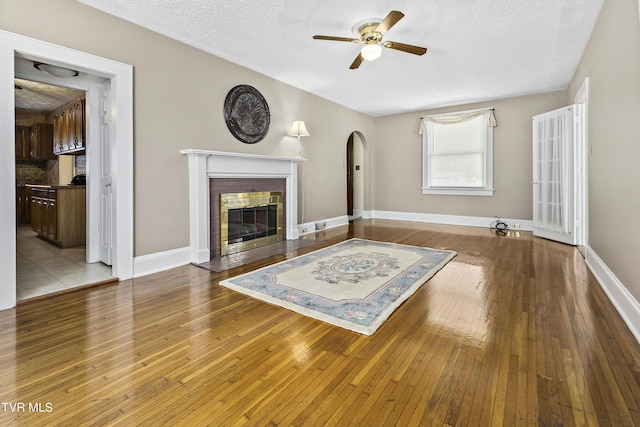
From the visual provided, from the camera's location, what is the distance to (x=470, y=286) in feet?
9.46

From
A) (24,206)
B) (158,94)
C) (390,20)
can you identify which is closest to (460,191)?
(390,20)

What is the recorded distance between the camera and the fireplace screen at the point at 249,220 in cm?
411

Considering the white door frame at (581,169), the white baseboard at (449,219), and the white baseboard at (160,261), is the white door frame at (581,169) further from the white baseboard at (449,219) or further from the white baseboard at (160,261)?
the white baseboard at (160,261)

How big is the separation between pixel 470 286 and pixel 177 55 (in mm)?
4062

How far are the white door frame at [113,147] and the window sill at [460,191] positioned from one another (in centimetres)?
605

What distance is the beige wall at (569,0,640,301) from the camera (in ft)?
7.14

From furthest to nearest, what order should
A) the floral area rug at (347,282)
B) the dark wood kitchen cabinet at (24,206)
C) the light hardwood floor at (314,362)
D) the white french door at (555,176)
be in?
1. the dark wood kitchen cabinet at (24,206)
2. the white french door at (555,176)
3. the floral area rug at (347,282)
4. the light hardwood floor at (314,362)

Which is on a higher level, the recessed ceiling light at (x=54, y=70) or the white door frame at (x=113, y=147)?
the recessed ceiling light at (x=54, y=70)

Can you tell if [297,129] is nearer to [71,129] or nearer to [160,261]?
[160,261]

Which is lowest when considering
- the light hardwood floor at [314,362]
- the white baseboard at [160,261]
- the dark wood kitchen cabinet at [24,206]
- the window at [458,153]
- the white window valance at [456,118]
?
the light hardwood floor at [314,362]

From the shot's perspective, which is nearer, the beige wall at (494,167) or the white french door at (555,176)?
the white french door at (555,176)

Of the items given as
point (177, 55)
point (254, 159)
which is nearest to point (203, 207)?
point (254, 159)

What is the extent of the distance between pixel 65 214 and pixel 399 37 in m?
5.13

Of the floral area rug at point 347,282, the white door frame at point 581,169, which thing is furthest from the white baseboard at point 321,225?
the white door frame at point 581,169
